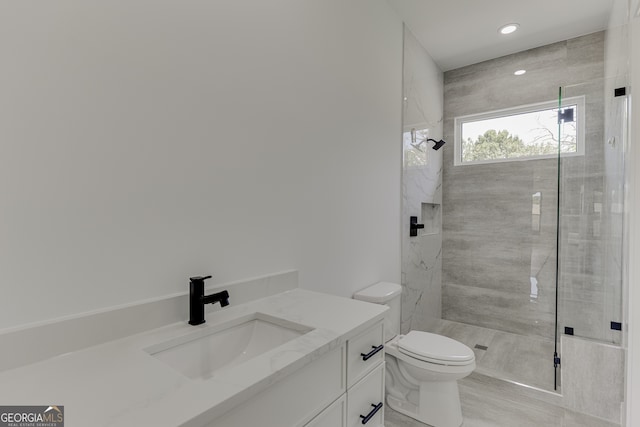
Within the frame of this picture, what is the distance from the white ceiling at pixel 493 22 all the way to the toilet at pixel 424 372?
87.3 inches

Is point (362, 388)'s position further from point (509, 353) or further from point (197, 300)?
point (509, 353)

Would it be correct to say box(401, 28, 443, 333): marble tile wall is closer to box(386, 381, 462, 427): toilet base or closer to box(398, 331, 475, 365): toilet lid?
box(398, 331, 475, 365): toilet lid

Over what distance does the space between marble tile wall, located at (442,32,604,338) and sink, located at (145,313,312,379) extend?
2846 millimetres

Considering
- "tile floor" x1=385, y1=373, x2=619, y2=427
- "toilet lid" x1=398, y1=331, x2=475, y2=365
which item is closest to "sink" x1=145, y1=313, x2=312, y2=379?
"toilet lid" x1=398, y1=331, x2=475, y2=365

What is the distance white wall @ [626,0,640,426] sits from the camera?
158 cm

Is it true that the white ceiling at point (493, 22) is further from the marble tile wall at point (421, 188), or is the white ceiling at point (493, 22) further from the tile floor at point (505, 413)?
the tile floor at point (505, 413)

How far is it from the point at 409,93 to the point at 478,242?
69.2 inches

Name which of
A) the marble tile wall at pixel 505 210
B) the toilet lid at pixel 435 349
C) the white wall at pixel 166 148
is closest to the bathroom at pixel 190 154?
the white wall at pixel 166 148

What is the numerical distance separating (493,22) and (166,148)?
2.87 metres

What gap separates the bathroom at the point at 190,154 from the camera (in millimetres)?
831

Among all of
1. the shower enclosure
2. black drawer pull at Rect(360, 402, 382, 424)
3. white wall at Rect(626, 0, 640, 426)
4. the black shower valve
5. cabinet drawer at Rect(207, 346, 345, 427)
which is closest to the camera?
cabinet drawer at Rect(207, 346, 345, 427)

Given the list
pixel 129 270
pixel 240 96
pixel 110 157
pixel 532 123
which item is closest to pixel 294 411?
pixel 129 270

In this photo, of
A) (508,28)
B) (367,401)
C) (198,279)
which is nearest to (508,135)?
(508,28)

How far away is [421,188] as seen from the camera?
119 inches
